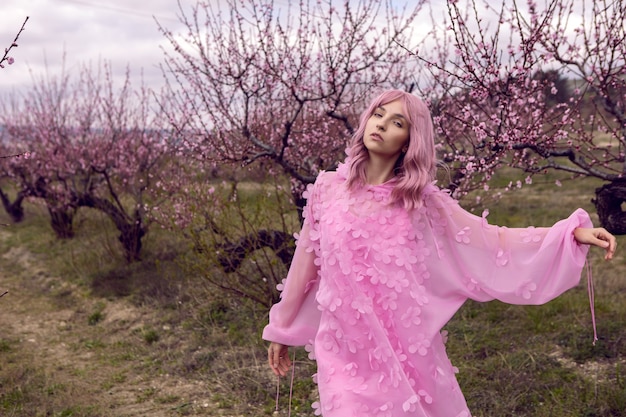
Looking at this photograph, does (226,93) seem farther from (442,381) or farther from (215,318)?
(442,381)

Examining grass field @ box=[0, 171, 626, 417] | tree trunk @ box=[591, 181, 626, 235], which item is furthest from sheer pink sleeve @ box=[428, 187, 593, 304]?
tree trunk @ box=[591, 181, 626, 235]

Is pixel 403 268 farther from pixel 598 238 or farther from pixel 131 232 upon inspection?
pixel 131 232

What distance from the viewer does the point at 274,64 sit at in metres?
5.88

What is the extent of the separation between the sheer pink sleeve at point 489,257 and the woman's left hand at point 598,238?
0.10 m

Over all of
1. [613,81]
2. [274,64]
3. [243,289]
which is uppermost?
[274,64]

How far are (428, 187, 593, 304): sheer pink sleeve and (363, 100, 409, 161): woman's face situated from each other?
24cm

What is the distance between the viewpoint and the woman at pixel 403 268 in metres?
2.35

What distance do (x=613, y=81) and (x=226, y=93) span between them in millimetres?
3401

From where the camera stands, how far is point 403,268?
2406 mm

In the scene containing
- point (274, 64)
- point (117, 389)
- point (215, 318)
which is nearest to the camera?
point (117, 389)

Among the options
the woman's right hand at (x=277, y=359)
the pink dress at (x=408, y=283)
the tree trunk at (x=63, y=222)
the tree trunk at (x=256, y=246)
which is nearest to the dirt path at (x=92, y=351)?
the tree trunk at (x=256, y=246)

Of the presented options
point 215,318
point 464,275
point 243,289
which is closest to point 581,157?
point 464,275

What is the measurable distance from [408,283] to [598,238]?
2.17ft

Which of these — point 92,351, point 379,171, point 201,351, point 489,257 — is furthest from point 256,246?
point 489,257
